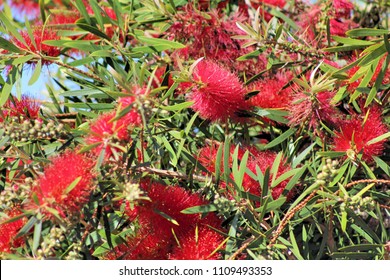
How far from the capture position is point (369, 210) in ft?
3.14

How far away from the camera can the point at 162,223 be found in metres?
1.02

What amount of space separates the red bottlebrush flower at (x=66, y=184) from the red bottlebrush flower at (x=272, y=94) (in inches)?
14.8

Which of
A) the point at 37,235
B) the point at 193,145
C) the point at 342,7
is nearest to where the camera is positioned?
the point at 37,235

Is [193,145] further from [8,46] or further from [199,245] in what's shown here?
[8,46]

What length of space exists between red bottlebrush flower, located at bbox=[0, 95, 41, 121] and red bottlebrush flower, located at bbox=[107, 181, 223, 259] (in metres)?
0.24

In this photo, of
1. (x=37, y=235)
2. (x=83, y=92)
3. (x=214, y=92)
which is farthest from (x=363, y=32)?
(x=37, y=235)

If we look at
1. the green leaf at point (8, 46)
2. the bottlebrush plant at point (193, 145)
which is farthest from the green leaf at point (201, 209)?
the green leaf at point (8, 46)

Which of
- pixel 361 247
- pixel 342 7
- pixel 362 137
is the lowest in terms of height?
pixel 361 247

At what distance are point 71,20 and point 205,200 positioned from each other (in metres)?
0.46

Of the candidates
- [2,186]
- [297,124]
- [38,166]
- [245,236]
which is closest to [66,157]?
[38,166]

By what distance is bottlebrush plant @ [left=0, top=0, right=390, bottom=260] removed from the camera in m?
0.93

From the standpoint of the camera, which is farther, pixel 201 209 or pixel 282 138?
pixel 282 138

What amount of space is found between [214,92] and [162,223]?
0.76 ft

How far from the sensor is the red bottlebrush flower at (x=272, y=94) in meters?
1.18
